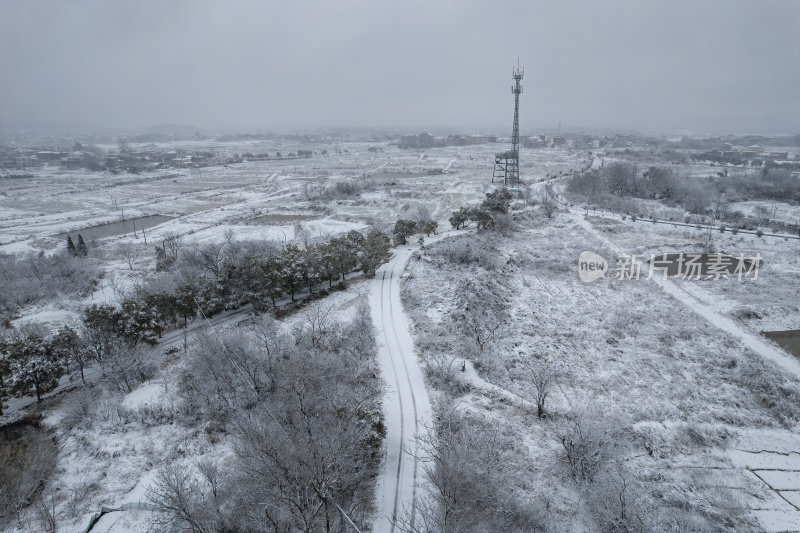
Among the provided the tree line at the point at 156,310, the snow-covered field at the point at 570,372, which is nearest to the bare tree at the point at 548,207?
the snow-covered field at the point at 570,372

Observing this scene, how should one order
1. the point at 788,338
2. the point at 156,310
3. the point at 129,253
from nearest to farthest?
the point at 156,310 → the point at 788,338 → the point at 129,253

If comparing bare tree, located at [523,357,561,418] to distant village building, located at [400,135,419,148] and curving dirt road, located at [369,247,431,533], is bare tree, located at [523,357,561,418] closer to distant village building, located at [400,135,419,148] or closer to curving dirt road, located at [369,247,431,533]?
curving dirt road, located at [369,247,431,533]

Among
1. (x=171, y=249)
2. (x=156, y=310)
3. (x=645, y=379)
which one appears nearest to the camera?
(x=645, y=379)

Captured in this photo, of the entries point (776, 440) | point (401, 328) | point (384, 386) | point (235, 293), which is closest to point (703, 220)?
point (776, 440)

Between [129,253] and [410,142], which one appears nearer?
[129,253]

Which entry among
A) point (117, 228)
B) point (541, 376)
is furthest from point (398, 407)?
point (117, 228)

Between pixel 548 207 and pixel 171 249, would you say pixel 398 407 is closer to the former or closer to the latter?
pixel 171 249

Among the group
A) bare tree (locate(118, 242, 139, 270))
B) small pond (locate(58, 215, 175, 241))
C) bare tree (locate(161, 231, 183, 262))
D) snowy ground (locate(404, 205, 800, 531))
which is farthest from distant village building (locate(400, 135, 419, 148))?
snowy ground (locate(404, 205, 800, 531))

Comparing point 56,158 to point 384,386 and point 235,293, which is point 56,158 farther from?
point 384,386
